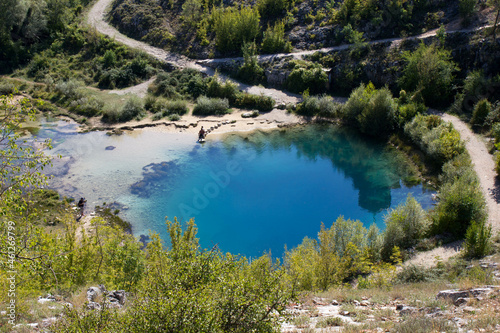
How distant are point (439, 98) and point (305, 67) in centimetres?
1651

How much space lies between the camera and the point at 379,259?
2102cm

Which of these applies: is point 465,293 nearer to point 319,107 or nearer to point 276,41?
point 319,107

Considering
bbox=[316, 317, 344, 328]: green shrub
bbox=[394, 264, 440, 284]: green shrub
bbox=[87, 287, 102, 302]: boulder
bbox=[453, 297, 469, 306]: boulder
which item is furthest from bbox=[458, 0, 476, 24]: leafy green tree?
bbox=[87, 287, 102, 302]: boulder

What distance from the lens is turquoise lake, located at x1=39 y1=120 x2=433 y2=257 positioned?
26984mm

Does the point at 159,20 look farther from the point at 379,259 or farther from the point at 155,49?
the point at 379,259

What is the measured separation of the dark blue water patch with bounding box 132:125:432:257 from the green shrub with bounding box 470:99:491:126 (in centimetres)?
824

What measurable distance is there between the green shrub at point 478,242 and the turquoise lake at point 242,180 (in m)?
7.98

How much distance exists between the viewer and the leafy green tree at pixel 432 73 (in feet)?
124

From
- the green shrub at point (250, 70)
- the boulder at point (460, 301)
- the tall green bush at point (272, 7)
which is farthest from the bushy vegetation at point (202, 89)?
the boulder at point (460, 301)

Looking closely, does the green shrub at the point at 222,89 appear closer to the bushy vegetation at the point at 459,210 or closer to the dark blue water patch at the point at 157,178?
the dark blue water patch at the point at 157,178

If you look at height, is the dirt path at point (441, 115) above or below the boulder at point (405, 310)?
above

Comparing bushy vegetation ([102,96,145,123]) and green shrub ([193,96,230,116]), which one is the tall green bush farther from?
bushy vegetation ([102,96,145,123])

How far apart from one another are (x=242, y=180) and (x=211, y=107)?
51.0 feet

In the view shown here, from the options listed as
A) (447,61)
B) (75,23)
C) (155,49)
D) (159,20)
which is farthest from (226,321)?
(75,23)
